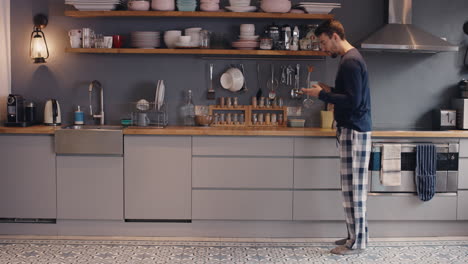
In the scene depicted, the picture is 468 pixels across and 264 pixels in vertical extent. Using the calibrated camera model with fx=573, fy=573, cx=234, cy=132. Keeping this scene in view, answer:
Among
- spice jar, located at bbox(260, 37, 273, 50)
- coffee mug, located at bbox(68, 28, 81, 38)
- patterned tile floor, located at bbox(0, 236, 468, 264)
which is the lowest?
patterned tile floor, located at bbox(0, 236, 468, 264)

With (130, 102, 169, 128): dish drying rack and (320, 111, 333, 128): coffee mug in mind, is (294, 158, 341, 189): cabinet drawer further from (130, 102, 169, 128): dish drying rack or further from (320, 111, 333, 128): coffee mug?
(130, 102, 169, 128): dish drying rack

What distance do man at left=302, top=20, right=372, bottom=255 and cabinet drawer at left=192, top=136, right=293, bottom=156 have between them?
0.56 m

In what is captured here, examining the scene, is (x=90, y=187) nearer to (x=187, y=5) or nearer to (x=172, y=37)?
(x=172, y=37)

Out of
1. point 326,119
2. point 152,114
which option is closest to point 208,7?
point 152,114

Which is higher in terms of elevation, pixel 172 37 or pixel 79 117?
pixel 172 37

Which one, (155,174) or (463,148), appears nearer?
(155,174)

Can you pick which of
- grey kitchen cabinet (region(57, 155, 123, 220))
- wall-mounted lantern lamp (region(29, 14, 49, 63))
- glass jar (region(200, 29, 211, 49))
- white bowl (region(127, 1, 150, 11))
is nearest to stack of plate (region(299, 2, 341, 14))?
glass jar (region(200, 29, 211, 49))

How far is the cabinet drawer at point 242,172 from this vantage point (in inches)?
176

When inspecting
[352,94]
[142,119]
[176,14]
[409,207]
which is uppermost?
Answer: [176,14]

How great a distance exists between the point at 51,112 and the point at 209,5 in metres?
1.62

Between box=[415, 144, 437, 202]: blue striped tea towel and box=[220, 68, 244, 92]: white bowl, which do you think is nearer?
box=[415, 144, 437, 202]: blue striped tea towel

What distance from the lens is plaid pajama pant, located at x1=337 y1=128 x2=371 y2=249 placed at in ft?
13.2

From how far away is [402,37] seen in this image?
4770 mm

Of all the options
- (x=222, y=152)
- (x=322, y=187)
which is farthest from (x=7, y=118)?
(x=322, y=187)
